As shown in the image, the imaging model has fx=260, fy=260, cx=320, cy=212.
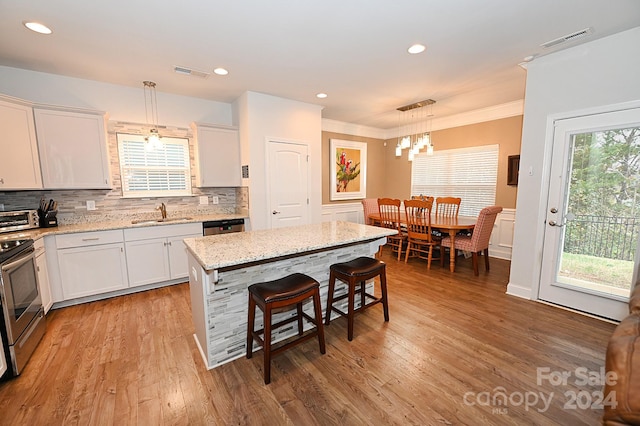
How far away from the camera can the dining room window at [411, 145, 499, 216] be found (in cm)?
477

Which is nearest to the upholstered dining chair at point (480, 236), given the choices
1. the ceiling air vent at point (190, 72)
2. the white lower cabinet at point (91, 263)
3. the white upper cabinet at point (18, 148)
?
the ceiling air vent at point (190, 72)

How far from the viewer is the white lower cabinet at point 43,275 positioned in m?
2.54

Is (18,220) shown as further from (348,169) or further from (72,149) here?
(348,169)

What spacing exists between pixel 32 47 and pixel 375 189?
5.77 meters

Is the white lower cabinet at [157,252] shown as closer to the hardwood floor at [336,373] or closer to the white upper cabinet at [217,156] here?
the hardwood floor at [336,373]

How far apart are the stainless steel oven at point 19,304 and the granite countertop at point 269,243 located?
1197mm

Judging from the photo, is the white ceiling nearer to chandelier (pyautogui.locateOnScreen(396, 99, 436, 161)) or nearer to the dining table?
chandelier (pyautogui.locateOnScreen(396, 99, 436, 161))

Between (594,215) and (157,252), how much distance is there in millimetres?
4909

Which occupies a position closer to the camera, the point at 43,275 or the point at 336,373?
the point at 336,373

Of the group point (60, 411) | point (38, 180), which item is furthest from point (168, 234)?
point (60, 411)

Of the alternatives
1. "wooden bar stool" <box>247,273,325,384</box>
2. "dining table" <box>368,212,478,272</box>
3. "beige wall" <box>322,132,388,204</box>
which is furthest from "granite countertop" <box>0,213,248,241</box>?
"dining table" <box>368,212,478,272</box>

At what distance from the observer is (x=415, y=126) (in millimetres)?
5730

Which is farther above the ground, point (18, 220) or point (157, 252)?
point (18, 220)

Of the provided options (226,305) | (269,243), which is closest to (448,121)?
(269,243)
